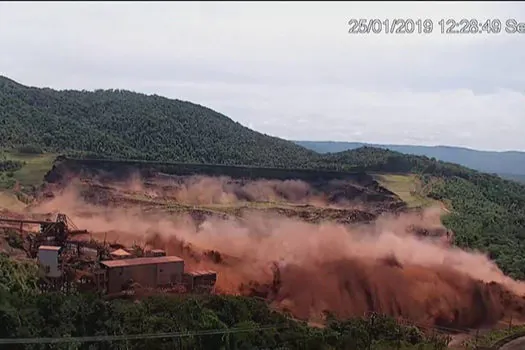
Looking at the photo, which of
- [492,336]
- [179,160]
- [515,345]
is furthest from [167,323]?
[179,160]

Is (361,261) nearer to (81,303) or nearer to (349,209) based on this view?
(349,209)

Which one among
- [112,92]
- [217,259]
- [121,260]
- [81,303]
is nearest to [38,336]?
[81,303]

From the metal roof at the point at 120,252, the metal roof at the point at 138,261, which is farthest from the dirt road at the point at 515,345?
the metal roof at the point at 120,252

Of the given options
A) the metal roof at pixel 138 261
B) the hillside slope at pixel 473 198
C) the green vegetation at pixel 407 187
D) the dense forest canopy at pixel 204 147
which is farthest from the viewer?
the green vegetation at pixel 407 187

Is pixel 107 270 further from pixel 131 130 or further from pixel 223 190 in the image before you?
pixel 131 130

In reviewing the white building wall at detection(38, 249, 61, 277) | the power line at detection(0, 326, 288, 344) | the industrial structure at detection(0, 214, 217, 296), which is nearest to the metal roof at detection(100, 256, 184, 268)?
the industrial structure at detection(0, 214, 217, 296)

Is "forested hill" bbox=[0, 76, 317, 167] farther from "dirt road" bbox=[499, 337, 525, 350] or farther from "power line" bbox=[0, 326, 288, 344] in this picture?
"power line" bbox=[0, 326, 288, 344]

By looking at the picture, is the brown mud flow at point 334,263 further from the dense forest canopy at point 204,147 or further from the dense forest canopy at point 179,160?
the dense forest canopy at point 204,147
